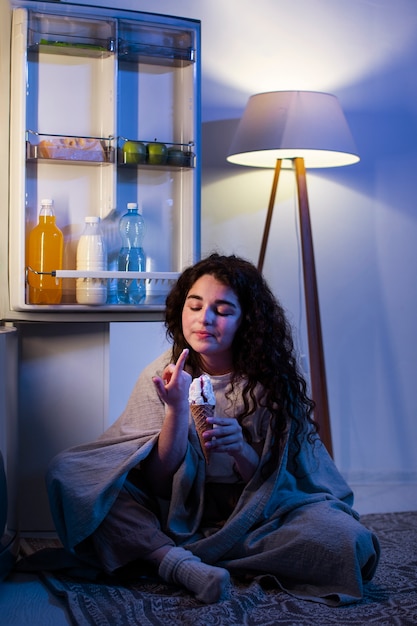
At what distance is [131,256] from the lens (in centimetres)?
260

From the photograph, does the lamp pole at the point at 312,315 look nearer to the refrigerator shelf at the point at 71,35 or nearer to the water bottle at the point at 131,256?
the water bottle at the point at 131,256

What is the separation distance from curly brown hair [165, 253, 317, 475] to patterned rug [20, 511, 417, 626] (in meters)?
0.35

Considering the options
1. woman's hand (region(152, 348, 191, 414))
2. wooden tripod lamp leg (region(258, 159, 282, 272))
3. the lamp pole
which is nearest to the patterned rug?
woman's hand (region(152, 348, 191, 414))

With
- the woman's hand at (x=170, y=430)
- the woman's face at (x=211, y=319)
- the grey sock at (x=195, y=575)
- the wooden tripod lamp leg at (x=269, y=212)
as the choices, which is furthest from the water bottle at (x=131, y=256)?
the grey sock at (x=195, y=575)

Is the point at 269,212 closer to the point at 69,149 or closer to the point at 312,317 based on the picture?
the point at 312,317

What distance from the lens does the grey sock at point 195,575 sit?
1.89 metres

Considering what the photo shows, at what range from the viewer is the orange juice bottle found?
2486 mm

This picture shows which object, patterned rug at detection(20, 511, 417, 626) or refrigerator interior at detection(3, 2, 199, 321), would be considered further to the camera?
refrigerator interior at detection(3, 2, 199, 321)

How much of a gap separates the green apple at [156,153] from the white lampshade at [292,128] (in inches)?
17.1

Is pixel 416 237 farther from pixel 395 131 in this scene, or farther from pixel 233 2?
pixel 233 2

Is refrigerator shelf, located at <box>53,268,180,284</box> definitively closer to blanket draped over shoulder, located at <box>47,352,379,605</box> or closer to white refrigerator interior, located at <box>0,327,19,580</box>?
white refrigerator interior, located at <box>0,327,19,580</box>

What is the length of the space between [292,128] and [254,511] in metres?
1.40

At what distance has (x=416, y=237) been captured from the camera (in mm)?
3535

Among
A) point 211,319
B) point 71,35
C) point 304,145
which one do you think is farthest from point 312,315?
point 71,35
